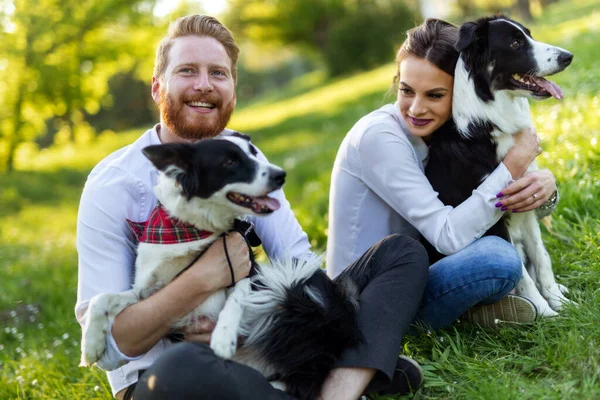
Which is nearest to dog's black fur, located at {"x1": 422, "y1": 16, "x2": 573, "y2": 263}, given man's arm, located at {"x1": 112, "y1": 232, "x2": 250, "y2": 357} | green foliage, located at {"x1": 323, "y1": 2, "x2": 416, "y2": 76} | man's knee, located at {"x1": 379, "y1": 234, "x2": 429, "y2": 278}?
man's knee, located at {"x1": 379, "y1": 234, "x2": 429, "y2": 278}

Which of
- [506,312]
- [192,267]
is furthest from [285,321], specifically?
[506,312]

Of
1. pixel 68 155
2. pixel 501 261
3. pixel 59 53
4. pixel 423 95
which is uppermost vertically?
pixel 423 95

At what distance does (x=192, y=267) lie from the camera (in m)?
2.45

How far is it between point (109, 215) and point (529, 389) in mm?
1797

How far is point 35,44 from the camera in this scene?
11.9m

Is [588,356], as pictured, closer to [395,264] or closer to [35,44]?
[395,264]

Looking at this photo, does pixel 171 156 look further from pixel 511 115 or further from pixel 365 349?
pixel 511 115

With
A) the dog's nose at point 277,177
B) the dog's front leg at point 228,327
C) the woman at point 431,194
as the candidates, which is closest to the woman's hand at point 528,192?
the woman at point 431,194

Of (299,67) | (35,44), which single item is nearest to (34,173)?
(35,44)

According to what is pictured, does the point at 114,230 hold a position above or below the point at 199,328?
above

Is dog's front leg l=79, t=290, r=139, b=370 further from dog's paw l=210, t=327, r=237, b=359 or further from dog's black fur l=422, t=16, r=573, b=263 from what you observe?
dog's black fur l=422, t=16, r=573, b=263

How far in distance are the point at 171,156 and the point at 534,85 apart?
174cm

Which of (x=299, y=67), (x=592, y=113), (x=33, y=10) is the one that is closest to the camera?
(x=592, y=113)

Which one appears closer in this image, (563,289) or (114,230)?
(114,230)
